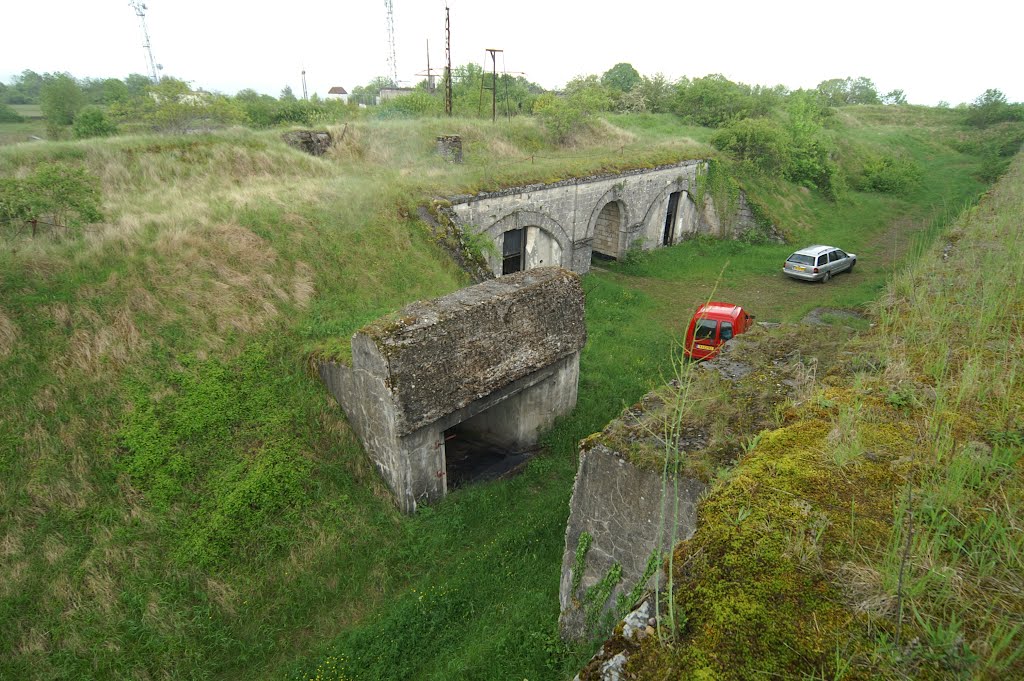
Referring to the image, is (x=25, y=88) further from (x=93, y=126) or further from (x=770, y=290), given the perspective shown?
(x=770, y=290)

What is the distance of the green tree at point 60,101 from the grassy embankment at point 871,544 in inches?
1221

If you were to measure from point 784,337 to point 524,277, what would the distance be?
14.9 feet

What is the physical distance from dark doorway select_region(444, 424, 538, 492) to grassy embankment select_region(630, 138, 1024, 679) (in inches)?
245

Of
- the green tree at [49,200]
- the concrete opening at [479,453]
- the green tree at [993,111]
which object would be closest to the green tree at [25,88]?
the green tree at [49,200]

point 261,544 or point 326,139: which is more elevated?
point 326,139

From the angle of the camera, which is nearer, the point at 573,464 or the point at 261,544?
the point at 261,544

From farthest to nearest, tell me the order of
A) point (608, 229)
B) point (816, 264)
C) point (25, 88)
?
point (25, 88)
point (608, 229)
point (816, 264)

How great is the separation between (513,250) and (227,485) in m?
10.8

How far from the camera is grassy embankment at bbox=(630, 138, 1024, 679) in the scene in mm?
2164

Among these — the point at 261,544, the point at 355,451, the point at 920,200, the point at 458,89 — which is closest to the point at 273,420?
the point at 355,451

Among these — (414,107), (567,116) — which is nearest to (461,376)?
(567,116)

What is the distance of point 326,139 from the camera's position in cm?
1862

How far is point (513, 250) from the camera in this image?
16.5 m

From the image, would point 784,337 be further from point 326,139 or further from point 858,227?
point 858,227
